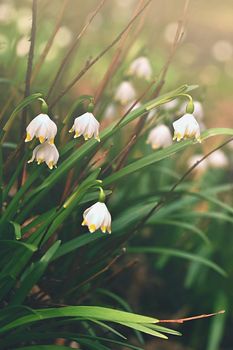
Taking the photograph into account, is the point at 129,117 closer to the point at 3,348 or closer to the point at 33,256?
the point at 33,256

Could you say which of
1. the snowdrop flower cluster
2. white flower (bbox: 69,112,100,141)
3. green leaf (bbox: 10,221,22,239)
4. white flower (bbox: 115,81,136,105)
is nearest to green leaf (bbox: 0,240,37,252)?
green leaf (bbox: 10,221,22,239)

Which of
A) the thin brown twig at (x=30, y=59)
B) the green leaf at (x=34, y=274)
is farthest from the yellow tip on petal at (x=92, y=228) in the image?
the thin brown twig at (x=30, y=59)

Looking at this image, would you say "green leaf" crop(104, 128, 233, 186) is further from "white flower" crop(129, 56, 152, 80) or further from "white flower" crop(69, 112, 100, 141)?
"white flower" crop(129, 56, 152, 80)

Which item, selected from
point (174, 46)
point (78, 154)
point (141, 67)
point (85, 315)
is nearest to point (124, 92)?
point (141, 67)

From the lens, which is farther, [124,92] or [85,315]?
[124,92]

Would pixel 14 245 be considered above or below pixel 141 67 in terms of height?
below

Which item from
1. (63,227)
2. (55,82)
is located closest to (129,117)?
(55,82)

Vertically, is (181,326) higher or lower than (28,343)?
higher

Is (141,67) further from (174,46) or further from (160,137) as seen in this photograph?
(174,46)

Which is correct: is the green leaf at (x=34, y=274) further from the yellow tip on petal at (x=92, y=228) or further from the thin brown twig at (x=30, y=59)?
the thin brown twig at (x=30, y=59)
